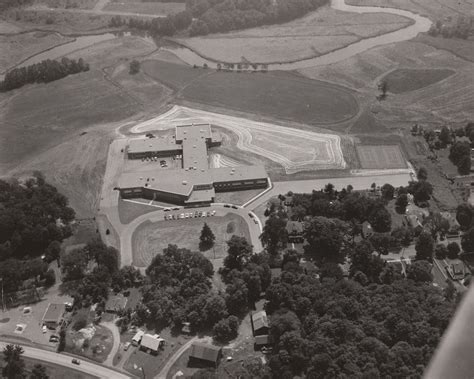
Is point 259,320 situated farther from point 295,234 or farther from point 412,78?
point 412,78

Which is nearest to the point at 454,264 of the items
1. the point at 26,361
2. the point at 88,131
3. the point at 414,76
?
the point at 26,361

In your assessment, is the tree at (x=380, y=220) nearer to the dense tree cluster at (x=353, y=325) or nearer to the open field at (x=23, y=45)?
the dense tree cluster at (x=353, y=325)

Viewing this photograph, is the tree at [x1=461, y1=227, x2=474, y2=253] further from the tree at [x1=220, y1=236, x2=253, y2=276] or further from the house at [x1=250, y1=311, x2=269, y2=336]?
the house at [x1=250, y1=311, x2=269, y2=336]

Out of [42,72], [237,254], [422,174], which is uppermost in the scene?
[42,72]

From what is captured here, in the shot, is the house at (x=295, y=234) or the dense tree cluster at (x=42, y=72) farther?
the dense tree cluster at (x=42, y=72)

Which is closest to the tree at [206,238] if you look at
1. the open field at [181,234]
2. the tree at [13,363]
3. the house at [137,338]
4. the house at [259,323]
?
the open field at [181,234]

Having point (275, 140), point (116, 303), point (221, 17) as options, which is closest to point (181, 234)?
point (116, 303)

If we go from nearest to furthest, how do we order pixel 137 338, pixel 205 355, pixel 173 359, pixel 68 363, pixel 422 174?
pixel 205 355 < pixel 68 363 < pixel 173 359 < pixel 137 338 < pixel 422 174

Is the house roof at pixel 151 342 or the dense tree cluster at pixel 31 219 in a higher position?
the dense tree cluster at pixel 31 219
